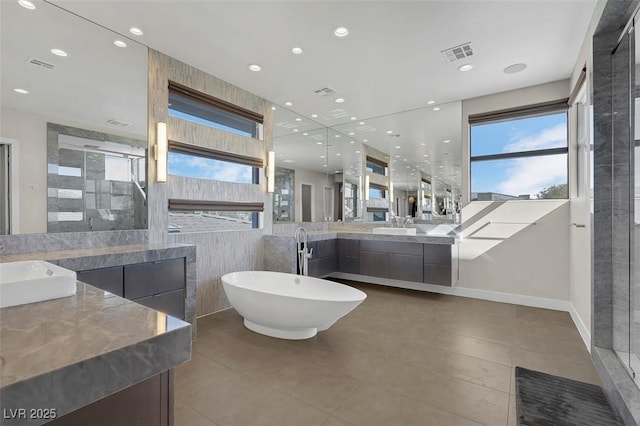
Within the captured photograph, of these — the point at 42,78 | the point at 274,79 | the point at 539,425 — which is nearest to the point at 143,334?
the point at 539,425

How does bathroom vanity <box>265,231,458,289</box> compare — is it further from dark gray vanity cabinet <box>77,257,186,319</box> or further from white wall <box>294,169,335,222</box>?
dark gray vanity cabinet <box>77,257,186,319</box>

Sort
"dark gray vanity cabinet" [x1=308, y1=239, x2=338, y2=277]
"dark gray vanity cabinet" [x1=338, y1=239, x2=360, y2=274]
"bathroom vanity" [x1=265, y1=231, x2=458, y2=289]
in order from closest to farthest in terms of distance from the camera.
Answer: "bathroom vanity" [x1=265, y1=231, x2=458, y2=289], "dark gray vanity cabinet" [x1=308, y1=239, x2=338, y2=277], "dark gray vanity cabinet" [x1=338, y1=239, x2=360, y2=274]

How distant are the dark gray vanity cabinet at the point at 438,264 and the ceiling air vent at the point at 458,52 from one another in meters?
2.35

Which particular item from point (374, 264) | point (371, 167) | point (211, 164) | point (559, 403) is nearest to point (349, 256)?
point (374, 264)

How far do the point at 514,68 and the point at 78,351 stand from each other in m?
4.45

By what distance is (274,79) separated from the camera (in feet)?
12.3

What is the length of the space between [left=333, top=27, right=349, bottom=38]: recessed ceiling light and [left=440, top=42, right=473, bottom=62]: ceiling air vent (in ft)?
3.55

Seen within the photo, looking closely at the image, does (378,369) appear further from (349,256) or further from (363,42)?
(363,42)

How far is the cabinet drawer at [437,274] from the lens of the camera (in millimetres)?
4195

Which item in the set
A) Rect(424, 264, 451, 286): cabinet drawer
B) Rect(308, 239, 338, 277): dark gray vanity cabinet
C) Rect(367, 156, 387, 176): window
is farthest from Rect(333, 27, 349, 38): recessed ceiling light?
Rect(424, 264, 451, 286): cabinet drawer

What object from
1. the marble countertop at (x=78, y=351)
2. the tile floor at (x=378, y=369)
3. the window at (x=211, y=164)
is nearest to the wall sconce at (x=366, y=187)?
the window at (x=211, y=164)

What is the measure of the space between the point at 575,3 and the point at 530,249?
282cm

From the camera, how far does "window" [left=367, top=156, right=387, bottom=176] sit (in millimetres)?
5461

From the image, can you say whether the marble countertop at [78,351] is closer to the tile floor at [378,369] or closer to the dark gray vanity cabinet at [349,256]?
the tile floor at [378,369]
